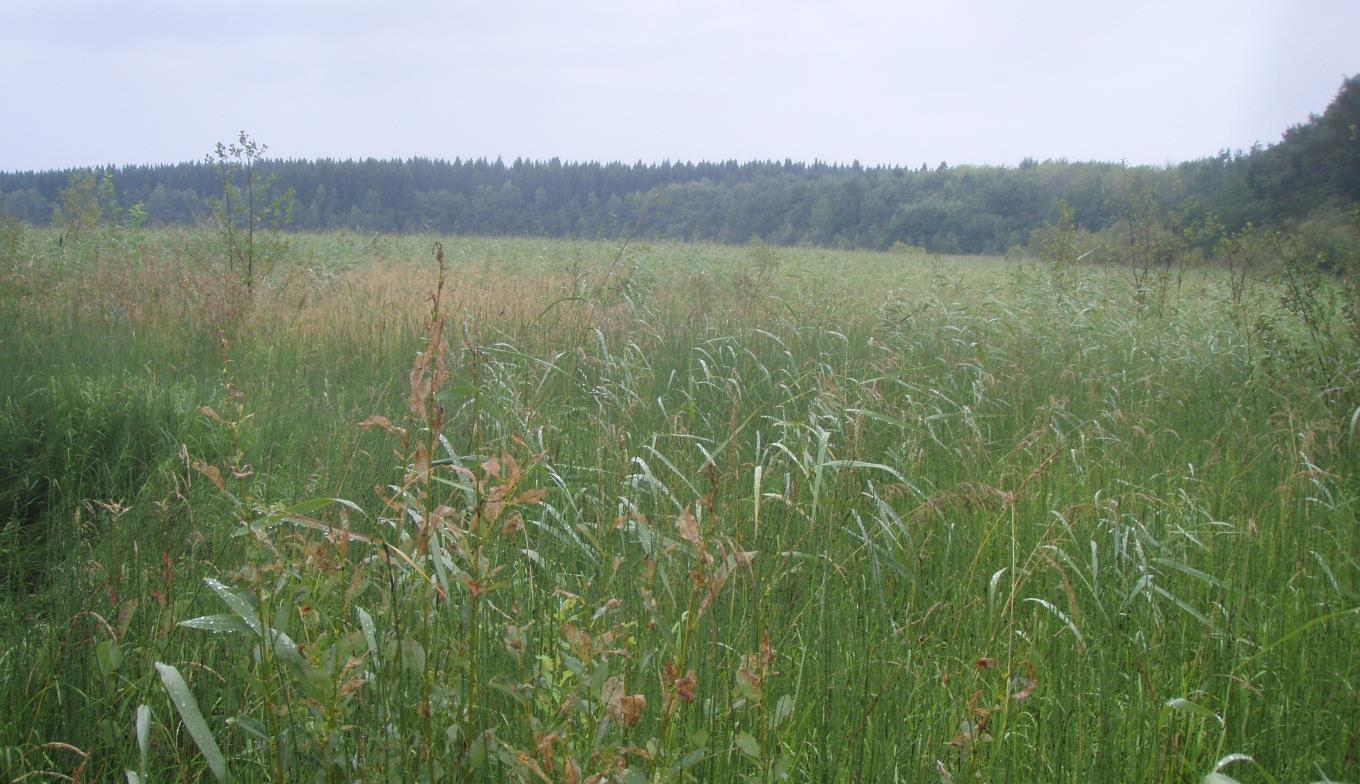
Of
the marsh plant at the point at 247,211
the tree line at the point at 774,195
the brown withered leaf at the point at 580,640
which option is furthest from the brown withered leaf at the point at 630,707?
the marsh plant at the point at 247,211

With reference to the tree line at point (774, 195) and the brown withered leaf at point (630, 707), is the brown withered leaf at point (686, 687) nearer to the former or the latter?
the brown withered leaf at point (630, 707)

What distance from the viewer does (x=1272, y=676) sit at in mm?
Result: 2109

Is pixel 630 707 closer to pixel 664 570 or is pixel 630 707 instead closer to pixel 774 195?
pixel 664 570

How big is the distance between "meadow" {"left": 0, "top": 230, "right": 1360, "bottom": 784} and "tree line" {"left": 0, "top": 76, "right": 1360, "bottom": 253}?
265cm

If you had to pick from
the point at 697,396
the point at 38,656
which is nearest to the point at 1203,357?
the point at 697,396

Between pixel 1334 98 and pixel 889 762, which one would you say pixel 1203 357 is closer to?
pixel 889 762

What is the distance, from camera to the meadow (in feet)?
4.38

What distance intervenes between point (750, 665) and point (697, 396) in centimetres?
355

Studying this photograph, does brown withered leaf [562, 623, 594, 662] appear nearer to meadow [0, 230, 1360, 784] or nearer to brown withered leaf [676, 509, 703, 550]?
meadow [0, 230, 1360, 784]

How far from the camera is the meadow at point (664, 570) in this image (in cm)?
134

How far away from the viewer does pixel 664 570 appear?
7.49 ft

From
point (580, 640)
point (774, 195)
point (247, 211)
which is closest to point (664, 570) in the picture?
point (580, 640)

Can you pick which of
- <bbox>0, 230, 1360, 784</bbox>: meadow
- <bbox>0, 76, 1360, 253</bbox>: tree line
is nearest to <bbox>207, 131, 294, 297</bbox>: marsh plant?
<bbox>0, 76, 1360, 253</bbox>: tree line

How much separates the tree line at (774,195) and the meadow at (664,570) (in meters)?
2.65
